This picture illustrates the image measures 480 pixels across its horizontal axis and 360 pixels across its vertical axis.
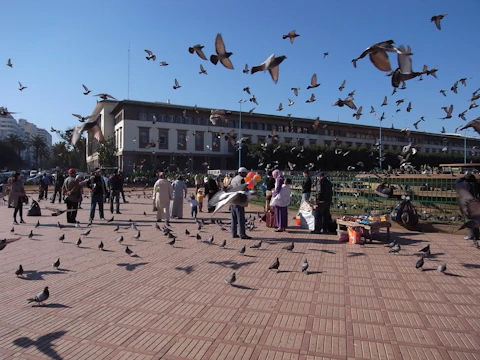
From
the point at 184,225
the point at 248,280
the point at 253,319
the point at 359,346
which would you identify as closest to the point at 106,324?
the point at 253,319

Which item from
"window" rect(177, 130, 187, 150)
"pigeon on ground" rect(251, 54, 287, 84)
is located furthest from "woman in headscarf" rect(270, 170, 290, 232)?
"window" rect(177, 130, 187, 150)

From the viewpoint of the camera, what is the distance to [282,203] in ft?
32.3

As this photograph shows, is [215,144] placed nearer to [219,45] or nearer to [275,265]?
[219,45]

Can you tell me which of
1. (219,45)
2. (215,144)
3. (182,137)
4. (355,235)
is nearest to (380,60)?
(219,45)

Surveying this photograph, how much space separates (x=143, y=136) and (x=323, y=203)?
45.2m

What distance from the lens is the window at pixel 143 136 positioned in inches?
2002

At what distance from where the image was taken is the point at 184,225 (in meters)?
11.3

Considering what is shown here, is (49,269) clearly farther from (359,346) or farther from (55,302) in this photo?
(359,346)

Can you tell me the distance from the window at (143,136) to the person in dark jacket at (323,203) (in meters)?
44.1

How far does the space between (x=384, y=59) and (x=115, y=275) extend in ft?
18.4

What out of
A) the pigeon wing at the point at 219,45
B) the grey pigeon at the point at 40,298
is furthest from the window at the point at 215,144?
the grey pigeon at the point at 40,298

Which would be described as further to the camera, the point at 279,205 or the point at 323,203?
the point at 279,205

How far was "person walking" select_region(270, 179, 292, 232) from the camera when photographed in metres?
9.78

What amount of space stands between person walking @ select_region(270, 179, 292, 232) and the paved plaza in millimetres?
2172
